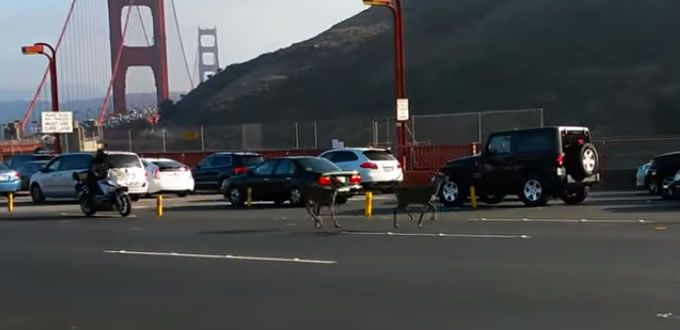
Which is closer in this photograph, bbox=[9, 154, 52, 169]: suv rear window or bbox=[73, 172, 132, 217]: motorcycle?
bbox=[73, 172, 132, 217]: motorcycle

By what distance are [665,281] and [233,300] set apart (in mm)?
4515

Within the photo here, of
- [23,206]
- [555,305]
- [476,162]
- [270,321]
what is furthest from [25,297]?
[23,206]

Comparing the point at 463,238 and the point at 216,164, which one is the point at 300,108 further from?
the point at 463,238

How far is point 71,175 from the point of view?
2872cm

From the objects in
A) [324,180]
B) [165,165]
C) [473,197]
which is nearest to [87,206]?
[324,180]

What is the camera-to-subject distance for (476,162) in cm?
2319

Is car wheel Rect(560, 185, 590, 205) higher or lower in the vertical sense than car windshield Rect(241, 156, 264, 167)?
lower

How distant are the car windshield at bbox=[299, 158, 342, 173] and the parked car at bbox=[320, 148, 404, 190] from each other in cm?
288


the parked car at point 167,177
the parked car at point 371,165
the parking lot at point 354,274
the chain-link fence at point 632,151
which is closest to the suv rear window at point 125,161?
the parked car at point 167,177

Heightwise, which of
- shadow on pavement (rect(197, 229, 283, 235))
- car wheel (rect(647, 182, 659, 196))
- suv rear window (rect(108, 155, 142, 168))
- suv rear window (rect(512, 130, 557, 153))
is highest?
suv rear window (rect(512, 130, 557, 153))

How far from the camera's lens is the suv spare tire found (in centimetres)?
2209

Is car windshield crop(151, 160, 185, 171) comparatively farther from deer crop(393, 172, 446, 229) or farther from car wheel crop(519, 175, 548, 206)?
deer crop(393, 172, 446, 229)

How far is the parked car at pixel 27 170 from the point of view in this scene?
37.0 m

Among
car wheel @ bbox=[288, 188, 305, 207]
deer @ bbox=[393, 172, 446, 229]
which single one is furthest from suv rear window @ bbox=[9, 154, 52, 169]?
deer @ bbox=[393, 172, 446, 229]
